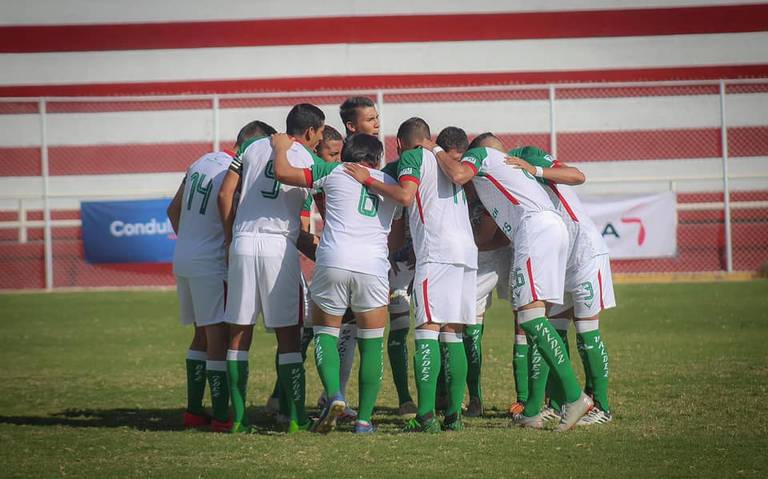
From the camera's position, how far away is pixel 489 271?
339 inches

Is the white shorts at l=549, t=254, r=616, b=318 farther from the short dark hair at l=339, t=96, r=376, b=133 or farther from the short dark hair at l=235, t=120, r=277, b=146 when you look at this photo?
the short dark hair at l=235, t=120, r=277, b=146

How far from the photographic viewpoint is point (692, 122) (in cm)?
2123

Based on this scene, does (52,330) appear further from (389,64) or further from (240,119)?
(389,64)

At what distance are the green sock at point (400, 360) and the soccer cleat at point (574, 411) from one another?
5.00ft

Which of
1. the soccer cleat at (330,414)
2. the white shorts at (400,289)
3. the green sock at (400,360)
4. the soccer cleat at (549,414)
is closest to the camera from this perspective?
the soccer cleat at (330,414)

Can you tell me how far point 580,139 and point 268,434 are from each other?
15.0 m

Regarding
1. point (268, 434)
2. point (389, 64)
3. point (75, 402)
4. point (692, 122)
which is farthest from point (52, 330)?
point (692, 122)

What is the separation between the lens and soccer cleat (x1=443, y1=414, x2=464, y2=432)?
24.7 ft

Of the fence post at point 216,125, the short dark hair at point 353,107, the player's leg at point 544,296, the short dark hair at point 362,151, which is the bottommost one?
the player's leg at point 544,296

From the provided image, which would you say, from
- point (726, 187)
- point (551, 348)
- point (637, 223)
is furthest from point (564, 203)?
point (726, 187)

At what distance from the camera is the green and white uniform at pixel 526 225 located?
7387 mm

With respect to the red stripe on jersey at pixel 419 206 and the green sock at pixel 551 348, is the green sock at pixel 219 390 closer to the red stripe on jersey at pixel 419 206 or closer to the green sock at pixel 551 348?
the red stripe on jersey at pixel 419 206

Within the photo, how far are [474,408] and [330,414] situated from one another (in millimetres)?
1633

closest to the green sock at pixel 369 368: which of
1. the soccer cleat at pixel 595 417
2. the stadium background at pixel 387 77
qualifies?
the soccer cleat at pixel 595 417
